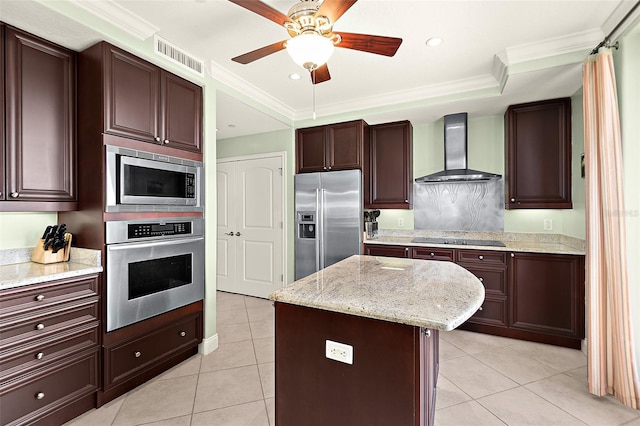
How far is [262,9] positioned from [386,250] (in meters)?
2.72

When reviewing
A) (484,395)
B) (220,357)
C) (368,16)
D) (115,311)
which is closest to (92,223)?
(115,311)

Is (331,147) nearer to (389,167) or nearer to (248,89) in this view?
(389,167)

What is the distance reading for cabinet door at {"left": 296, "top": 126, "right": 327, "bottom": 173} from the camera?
394 cm

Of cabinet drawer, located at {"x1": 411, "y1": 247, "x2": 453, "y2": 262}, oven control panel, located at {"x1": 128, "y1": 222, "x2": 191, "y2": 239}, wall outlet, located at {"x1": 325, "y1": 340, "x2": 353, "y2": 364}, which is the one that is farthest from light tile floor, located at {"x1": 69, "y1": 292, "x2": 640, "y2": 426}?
oven control panel, located at {"x1": 128, "y1": 222, "x2": 191, "y2": 239}

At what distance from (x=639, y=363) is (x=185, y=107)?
147 inches

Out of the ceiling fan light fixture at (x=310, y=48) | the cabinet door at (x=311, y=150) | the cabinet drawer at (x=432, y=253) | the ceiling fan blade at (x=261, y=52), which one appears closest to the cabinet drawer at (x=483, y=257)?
the cabinet drawer at (x=432, y=253)

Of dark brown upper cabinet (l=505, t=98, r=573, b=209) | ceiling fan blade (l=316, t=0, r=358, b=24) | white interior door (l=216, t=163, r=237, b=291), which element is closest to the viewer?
ceiling fan blade (l=316, t=0, r=358, b=24)

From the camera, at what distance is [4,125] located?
1818mm

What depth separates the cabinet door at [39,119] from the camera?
1849 mm

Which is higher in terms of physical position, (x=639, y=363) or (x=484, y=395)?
(x=639, y=363)

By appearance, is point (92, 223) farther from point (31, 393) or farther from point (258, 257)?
point (258, 257)

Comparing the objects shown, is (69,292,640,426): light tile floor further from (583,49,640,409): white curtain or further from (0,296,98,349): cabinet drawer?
(0,296,98,349): cabinet drawer

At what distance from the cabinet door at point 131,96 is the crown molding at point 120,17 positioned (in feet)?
0.51

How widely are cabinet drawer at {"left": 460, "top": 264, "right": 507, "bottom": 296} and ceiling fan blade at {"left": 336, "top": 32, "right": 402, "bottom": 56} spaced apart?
2.40 m
